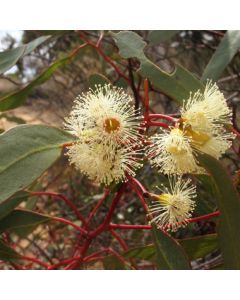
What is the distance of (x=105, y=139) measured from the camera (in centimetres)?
101

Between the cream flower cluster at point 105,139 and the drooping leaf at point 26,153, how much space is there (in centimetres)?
4

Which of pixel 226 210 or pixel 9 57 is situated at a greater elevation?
pixel 9 57

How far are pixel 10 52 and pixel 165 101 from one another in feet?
4.58

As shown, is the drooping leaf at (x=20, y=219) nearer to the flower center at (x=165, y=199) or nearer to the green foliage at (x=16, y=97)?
the green foliage at (x=16, y=97)

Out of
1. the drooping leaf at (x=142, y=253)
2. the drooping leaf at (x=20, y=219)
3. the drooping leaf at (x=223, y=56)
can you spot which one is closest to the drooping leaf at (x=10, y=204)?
the drooping leaf at (x=20, y=219)

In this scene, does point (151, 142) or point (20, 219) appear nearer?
point (151, 142)

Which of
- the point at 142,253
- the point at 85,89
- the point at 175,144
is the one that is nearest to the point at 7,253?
the point at 142,253

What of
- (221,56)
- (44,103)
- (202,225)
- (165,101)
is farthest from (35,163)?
(44,103)

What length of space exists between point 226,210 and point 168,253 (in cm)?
16

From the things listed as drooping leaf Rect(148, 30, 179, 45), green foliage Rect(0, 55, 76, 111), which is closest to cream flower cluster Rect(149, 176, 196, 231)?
green foliage Rect(0, 55, 76, 111)

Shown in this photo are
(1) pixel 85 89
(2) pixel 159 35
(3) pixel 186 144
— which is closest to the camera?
(3) pixel 186 144

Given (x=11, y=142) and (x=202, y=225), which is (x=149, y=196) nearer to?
(x=11, y=142)

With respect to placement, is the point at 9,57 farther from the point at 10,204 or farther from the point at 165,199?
the point at 165,199

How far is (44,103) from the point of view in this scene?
138 inches
